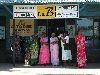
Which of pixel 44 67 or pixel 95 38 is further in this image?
pixel 95 38

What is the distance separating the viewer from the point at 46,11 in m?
20.3

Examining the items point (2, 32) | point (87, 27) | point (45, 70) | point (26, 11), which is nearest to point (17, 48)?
point (2, 32)

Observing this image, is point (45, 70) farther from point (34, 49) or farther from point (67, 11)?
point (67, 11)

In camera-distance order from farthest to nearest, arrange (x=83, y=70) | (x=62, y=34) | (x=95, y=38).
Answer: (x=95, y=38) → (x=62, y=34) → (x=83, y=70)

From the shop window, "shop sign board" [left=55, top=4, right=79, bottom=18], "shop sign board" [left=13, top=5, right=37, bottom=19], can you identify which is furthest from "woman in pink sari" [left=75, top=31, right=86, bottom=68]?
"shop sign board" [left=13, top=5, right=37, bottom=19]

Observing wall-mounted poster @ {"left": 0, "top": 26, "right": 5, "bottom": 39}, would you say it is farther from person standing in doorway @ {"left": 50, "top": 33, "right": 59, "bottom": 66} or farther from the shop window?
the shop window

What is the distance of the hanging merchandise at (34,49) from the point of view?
21.0m

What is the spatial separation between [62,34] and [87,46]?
198 cm

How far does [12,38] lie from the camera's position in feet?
70.3

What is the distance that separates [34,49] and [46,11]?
6.64 feet

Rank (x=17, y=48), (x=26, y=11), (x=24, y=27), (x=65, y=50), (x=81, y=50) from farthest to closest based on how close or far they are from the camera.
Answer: (x=24, y=27), (x=17, y=48), (x=65, y=50), (x=81, y=50), (x=26, y=11)

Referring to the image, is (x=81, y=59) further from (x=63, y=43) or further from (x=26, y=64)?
(x=26, y=64)

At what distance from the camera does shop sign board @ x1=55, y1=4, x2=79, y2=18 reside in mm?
20234

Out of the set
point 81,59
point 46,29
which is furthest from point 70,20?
point 81,59
